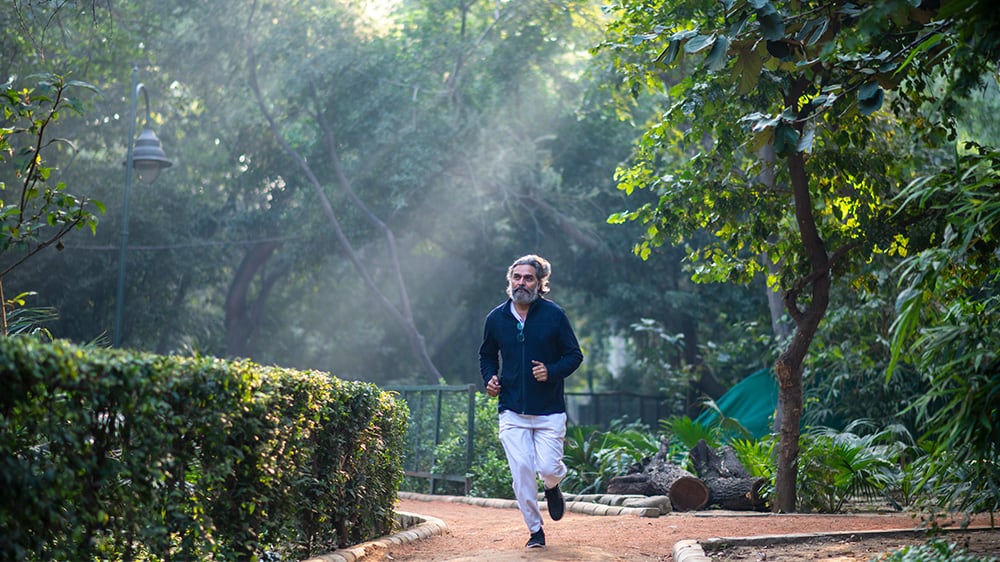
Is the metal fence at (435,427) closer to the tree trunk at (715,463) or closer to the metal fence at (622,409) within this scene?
the tree trunk at (715,463)

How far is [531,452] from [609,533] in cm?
169

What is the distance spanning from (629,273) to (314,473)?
882 inches

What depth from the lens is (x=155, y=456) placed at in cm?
462

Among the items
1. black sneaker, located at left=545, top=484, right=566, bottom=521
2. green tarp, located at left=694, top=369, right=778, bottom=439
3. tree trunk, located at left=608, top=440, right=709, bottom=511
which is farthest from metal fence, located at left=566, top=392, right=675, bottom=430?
black sneaker, located at left=545, top=484, right=566, bottom=521

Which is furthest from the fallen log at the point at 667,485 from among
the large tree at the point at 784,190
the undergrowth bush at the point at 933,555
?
the undergrowth bush at the point at 933,555

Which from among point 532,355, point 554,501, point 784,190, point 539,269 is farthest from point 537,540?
point 784,190

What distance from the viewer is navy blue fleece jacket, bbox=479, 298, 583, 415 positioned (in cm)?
709

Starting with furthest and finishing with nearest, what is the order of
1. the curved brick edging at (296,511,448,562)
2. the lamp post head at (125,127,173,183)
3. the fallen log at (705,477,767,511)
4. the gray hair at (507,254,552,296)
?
1. the lamp post head at (125,127,173,183)
2. the fallen log at (705,477,767,511)
3. the gray hair at (507,254,552,296)
4. the curved brick edging at (296,511,448,562)

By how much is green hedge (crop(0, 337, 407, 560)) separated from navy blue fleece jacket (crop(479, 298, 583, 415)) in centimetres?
126

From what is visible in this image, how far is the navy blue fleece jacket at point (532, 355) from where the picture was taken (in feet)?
23.3

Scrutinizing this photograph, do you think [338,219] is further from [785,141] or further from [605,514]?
[785,141]

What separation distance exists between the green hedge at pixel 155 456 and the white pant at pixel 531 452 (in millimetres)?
1251

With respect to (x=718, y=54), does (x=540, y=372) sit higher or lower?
lower

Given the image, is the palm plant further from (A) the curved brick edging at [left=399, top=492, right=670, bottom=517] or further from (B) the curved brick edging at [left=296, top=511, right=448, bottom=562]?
(B) the curved brick edging at [left=296, top=511, right=448, bottom=562]
